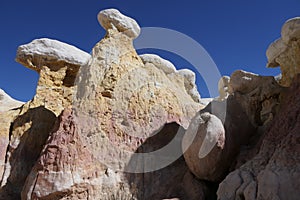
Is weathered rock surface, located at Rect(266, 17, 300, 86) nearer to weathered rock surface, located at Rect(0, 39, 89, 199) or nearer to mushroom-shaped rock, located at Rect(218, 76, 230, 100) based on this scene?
mushroom-shaped rock, located at Rect(218, 76, 230, 100)

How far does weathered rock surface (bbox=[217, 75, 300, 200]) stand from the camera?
3244 mm

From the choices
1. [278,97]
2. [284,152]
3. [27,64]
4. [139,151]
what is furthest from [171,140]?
[27,64]

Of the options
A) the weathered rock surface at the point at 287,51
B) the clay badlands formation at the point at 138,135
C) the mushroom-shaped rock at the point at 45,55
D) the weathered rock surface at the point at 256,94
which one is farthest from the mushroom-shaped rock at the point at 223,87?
the weathered rock surface at the point at 256,94

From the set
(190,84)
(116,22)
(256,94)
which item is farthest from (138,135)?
(190,84)

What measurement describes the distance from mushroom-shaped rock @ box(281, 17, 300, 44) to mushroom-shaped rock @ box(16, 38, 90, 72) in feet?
14.6

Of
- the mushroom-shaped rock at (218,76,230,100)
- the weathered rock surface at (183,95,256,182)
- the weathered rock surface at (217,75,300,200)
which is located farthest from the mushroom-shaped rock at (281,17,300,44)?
the mushroom-shaped rock at (218,76,230,100)

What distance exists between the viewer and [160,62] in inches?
420

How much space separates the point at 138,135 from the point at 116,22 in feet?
9.31

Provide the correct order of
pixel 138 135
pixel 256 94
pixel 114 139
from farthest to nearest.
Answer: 1. pixel 138 135
2. pixel 114 139
3. pixel 256 94

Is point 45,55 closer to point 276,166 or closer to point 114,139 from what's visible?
point 114,139

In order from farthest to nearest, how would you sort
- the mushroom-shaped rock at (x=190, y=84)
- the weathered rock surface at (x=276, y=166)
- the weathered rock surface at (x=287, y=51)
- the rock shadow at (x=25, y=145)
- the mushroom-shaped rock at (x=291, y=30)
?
the mushroom-shaped rock at (x=190, y=84) < the weathered rock surface at (x=287, y=51) < the mushroom-shaped rock at (x=291, y=30) < the rock shadow at (x=25, y=145) < the weathered rock surface at (x=276, y=166)

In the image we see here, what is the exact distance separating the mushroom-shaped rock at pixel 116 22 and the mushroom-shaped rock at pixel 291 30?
328 centimetres

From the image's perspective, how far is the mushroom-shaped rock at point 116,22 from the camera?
23.3ft

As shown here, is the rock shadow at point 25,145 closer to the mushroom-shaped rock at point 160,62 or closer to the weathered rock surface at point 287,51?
the mushroom-shaped rock at point 160,62
